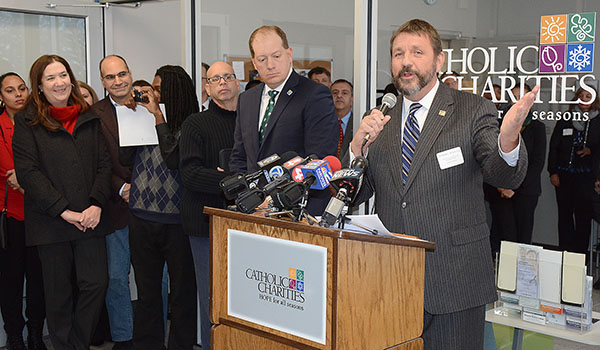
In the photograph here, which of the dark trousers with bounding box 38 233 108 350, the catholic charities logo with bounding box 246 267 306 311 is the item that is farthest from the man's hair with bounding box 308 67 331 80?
the catholic charities logo with bounding box 246 267 306 311

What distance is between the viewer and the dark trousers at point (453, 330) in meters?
2.42

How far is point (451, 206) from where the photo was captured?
241cm

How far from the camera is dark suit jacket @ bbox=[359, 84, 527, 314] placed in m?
2.40

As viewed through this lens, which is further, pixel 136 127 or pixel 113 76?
pixel 113 76

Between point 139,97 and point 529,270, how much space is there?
2407mm

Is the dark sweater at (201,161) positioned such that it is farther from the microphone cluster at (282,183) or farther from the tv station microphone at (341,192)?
the tv station microphone at (341,192)

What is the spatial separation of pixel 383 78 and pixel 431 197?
130cm

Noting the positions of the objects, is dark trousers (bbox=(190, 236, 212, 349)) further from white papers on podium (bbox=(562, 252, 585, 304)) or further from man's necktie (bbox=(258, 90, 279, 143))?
white papers on podium (bbox=(562, 252, 585, 304))

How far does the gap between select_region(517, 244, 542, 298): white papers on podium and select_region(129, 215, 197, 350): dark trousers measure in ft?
6.48

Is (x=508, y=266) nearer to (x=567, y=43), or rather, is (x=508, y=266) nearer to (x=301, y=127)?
(x=567, y=43)

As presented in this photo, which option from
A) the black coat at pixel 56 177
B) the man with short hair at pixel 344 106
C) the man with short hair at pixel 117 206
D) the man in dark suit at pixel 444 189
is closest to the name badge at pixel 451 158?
the man in dark suit at pixel 444 189

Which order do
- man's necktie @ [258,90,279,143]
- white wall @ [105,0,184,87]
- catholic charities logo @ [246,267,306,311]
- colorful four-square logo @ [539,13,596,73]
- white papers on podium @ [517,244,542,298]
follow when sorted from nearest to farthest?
catholic charities logo @ [246,267,306,311] → colorful four-square logo @ [539,13,596,73] → white papers on podium @ [517,244,542,298] → man's necktie @ [258,90,279,143] → white wall @ [105,0,184,87]

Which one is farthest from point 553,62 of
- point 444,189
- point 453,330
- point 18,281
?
point 18,281

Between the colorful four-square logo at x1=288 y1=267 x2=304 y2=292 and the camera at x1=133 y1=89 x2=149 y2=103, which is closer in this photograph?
the colorful four-square logo at x1=288 y1=267 x2=304 y2=292
